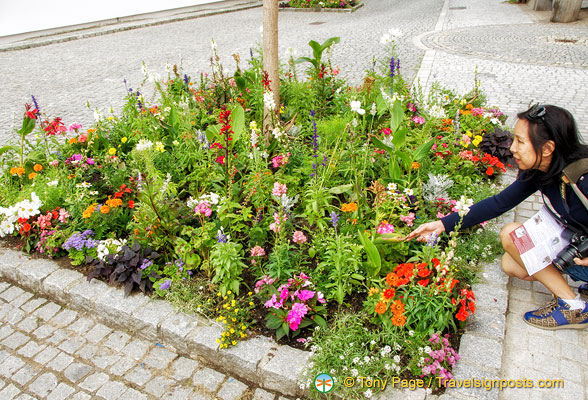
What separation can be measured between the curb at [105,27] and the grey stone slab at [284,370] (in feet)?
40.8

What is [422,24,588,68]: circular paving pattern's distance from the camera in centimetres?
829

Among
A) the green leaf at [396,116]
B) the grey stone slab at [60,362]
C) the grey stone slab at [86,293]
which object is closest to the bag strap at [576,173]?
the green leaf at [396,116]

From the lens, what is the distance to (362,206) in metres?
3.20

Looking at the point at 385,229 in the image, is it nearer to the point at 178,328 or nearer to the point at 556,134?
the point at 556,134

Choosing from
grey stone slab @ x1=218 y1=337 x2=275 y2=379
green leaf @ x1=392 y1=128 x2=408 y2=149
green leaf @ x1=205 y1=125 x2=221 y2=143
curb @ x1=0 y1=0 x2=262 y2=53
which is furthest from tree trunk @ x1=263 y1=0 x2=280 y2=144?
curb @ x1=0 y1=0 x2=262 y2=53

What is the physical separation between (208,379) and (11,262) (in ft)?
6.52

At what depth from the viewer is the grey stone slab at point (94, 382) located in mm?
2539

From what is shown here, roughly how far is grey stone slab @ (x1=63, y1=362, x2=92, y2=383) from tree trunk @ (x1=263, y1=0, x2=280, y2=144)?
92.3 inches

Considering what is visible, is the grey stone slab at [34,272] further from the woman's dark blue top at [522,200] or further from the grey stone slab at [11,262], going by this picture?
the woman's dark blue top at [522,200]

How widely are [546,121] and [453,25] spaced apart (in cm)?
1076

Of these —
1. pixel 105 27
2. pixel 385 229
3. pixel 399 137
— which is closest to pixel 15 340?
pixel 385 229

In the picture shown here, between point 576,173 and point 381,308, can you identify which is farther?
point 381,308

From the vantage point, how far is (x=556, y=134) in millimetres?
2334

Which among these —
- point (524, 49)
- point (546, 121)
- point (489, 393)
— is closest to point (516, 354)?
point (489, 393)
